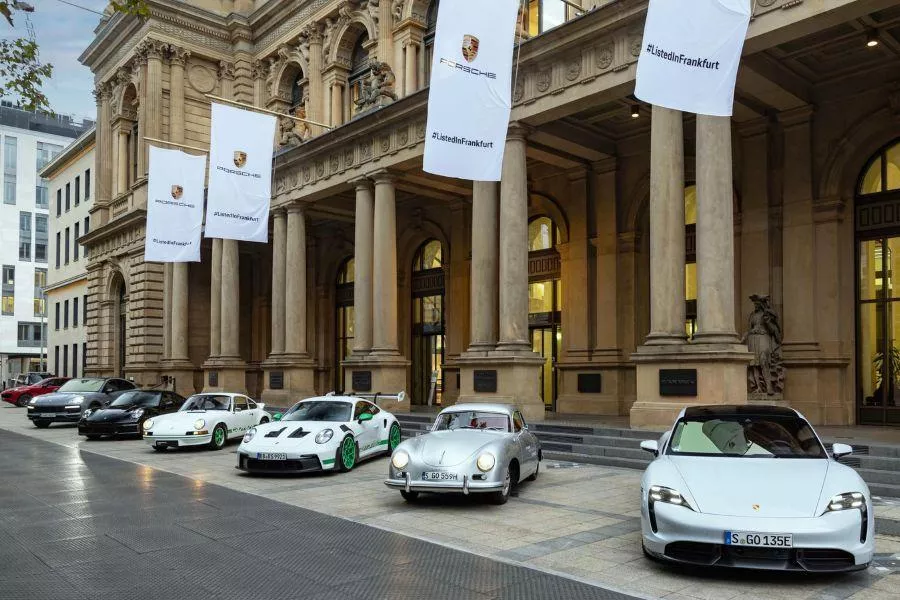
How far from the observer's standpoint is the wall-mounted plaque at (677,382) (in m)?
14.4

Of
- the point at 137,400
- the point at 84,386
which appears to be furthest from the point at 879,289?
the point at 84,386

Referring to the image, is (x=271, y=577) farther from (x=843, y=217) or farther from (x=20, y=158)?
(x=20, y=158)

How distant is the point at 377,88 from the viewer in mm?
23859

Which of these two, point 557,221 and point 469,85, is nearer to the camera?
point 469,85

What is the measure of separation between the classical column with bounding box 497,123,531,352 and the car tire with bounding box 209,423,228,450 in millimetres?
6713

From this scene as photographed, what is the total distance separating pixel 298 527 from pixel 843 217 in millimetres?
14653

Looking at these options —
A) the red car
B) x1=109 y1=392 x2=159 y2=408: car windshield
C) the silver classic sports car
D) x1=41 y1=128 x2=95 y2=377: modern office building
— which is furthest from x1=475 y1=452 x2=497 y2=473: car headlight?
x1=41 y1=128 x2=95 y2=377: modern office building

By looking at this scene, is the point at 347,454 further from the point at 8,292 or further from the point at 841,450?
the point at 8,292

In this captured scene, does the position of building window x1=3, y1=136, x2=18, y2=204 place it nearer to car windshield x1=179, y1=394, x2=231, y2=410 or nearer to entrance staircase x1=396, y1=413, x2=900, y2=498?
car windshield x1=179, y1=394, x2=231, y2=410

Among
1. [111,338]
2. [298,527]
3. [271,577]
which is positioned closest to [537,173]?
[298,527]

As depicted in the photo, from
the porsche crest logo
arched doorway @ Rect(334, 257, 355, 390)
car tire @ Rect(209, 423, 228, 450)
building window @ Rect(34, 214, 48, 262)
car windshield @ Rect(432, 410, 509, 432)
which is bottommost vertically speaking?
car tire @ Rect(209, 423, 228, 450)

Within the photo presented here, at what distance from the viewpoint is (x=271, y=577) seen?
6664 millimetres

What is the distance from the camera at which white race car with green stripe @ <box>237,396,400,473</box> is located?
1286 centimetres

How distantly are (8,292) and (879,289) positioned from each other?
87.8m
